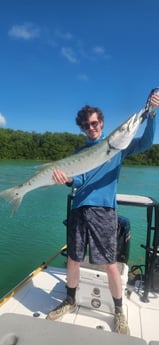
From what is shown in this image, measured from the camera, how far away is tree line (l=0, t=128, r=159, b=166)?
221 feet

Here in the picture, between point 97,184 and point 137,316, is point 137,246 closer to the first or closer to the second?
point 137,316

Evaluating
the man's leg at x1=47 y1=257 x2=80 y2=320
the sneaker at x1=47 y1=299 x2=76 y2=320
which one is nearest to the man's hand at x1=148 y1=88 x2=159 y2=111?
the man's leg at x1=47 y1=257 x2=80 y2=320

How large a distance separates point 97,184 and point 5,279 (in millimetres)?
4467

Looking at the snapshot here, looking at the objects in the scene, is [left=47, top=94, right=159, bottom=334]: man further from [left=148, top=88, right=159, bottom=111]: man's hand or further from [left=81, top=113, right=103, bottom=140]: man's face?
[left=148, top=88, right=159, bottom=111]: man's hand

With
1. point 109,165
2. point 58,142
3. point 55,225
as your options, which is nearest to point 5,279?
point 109,165

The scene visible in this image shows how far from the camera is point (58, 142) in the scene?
7494cm

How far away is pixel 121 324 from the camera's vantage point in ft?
10.1

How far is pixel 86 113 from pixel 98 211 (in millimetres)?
1039

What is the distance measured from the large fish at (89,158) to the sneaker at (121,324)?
5.20ft

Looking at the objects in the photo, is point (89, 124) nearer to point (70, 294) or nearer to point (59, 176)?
point (59, 176)

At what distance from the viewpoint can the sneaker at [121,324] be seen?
119 inches

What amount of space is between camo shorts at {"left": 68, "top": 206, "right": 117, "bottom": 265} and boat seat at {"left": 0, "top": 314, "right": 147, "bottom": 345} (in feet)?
3.98

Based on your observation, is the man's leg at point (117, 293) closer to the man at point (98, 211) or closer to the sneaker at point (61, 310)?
the man at point (98, 211)

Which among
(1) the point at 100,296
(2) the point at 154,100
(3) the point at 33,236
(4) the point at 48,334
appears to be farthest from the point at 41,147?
(4) the point at 48,334
